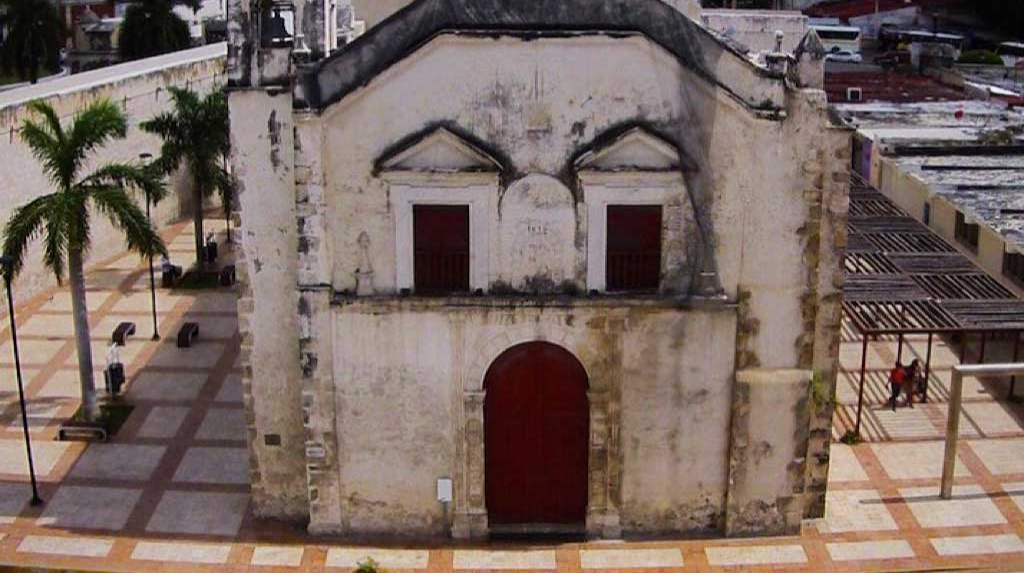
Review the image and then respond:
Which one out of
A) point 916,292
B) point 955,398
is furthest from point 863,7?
point 955,398

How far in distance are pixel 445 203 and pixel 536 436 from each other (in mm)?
4818

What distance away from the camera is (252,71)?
22.2m

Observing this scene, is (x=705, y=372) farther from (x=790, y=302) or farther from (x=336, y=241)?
(x=336, y=241)

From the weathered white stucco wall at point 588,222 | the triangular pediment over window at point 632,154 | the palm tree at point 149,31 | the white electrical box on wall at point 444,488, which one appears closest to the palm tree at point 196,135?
the weathered white stucco wall at point 588,222

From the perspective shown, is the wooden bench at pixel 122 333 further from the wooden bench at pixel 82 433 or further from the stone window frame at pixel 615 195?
the stone window frame at pixel 615 195

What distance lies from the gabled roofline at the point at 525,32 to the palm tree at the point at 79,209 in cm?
718

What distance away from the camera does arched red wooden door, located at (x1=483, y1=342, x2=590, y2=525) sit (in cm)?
2311

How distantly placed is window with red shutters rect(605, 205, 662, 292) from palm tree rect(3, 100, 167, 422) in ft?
35.1

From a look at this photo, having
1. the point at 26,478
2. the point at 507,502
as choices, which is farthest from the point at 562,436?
the point at 26,478

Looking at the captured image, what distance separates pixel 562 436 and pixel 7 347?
18430 mm

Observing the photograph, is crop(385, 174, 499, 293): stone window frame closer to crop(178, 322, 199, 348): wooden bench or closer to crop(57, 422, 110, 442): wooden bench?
crop(57, 422, 110, 442): wooden bench

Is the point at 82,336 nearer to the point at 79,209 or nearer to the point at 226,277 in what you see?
the point at 79,209

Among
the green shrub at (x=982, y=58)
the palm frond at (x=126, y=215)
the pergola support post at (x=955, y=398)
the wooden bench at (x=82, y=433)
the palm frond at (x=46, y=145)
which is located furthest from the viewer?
the green shrub at (x=982, y=58)

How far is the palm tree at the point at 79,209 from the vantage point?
86.4ft
